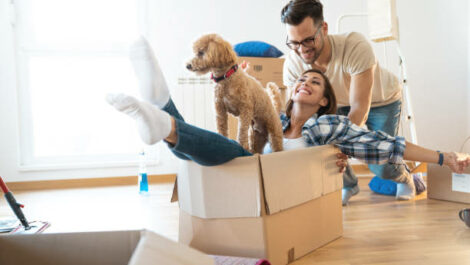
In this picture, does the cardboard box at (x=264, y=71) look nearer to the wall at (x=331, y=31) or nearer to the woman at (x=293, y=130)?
the woman at (x=293, y=130)

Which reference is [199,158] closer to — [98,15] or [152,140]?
[152,140]

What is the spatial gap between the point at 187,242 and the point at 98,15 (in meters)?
2.56

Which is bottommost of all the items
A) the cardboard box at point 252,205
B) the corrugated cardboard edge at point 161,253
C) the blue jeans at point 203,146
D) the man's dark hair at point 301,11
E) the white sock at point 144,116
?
the cardboard box at point 252,205

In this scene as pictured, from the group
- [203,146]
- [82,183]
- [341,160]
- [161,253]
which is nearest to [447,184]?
[341,160]

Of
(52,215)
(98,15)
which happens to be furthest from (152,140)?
(98,15)

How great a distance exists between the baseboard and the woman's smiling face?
1.92 meters

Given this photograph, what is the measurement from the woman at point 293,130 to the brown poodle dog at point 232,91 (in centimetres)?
13

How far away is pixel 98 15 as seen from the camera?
127 inches

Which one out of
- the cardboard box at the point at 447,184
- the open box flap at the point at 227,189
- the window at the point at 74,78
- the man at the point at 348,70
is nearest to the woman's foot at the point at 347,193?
the man at the point at 348,70

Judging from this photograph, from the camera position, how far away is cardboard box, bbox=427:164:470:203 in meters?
2.14

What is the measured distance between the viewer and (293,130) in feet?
5.65

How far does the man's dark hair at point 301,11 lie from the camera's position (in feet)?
5.29

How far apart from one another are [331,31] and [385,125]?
157cm

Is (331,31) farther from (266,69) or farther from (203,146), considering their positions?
(203,146)
